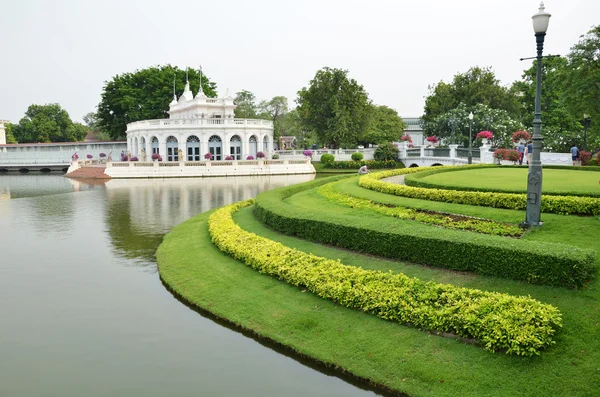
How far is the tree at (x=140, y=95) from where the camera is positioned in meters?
80.9

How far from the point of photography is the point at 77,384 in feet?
28.2

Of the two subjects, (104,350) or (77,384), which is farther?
(104,350)

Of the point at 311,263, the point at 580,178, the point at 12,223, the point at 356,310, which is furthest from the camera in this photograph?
the point at 12,223

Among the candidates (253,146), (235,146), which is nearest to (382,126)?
(253,146)

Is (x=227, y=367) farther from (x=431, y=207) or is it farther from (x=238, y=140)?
(x=238, y=140)

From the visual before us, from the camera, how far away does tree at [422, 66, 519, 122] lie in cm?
6259

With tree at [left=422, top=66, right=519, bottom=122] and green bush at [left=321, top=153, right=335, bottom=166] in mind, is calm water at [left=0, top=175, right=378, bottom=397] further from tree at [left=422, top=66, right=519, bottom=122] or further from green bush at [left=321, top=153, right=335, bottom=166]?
tree at [left=422, top=66, right=519, bottom=122]

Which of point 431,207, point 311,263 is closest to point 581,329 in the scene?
point 311,263

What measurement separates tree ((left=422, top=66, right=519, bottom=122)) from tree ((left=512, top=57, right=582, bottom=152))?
5.58 feet

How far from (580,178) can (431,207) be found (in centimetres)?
844

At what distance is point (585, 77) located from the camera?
115 ft

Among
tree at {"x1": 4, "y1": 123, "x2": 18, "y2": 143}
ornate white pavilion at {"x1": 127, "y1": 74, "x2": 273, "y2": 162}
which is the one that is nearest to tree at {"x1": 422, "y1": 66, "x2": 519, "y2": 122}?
ornate white pavilion at {"x1": 127, "y1": 74, "x2": 273, "y2": 162}

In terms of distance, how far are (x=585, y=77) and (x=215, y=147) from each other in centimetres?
4273

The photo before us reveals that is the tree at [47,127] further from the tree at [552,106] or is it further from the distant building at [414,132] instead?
the tree at [552,106]
